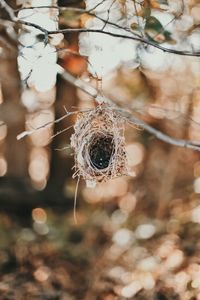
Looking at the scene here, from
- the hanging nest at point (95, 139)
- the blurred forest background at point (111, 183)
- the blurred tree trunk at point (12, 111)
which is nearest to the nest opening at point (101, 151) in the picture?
the hanging nest at point (95, 139)

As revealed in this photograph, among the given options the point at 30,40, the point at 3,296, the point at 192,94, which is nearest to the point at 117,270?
the point at 3,296

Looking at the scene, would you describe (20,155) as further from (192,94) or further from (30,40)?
(30,40)

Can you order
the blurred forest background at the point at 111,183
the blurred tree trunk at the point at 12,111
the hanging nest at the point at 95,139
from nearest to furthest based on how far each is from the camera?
the hanging nest at the point at 95,139 < the blurred forest background at the point at 111,183 < the blurred tree trunk at the point at 12,111

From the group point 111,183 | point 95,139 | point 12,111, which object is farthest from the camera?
point 111,183

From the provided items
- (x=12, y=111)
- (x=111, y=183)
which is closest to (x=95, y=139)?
(x=12, y=111)

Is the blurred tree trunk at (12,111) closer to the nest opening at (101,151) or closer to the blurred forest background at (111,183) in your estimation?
the blurred forest background at (111,183)

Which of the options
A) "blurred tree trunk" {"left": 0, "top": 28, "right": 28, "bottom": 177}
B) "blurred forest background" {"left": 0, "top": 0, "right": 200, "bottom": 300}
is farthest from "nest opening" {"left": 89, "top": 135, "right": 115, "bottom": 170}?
"blurred tree trunk" {"left": 0, "top": 28, "right": 28, "bottom": 177}

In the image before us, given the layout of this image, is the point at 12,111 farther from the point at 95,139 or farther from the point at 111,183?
the point at 95,139
